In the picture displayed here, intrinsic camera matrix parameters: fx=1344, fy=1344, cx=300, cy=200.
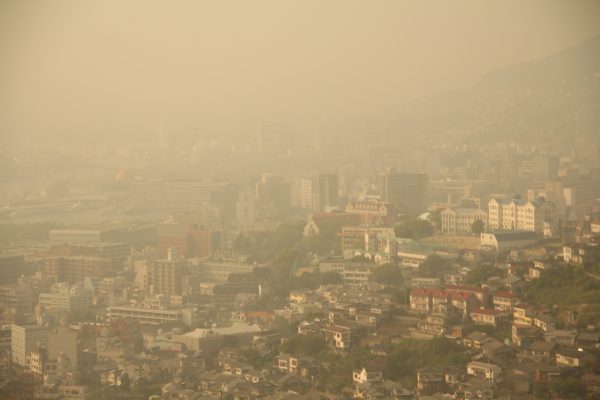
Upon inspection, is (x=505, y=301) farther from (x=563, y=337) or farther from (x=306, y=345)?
(x=306, y=345)

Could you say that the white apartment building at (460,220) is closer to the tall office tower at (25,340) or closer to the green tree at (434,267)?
the green tree at (434,267)

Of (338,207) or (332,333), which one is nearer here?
(332,333)

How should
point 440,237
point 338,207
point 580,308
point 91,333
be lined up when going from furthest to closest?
1. point 338,207
2. point 440,237
3. point 91,333
4. point 580,308

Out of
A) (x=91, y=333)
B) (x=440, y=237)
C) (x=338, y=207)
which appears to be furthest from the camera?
(x=338, y=207)

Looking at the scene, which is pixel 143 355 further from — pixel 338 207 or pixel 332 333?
pixel 338 207

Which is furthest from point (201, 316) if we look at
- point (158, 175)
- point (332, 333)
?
point (158, 175)

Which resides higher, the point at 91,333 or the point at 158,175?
the point at 158,175

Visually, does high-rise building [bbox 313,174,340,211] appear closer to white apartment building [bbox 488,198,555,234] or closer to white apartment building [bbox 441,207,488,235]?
white apartment building [bbox 441,207,488,235]

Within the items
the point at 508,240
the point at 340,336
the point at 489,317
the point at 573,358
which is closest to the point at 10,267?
the point at 508,240
